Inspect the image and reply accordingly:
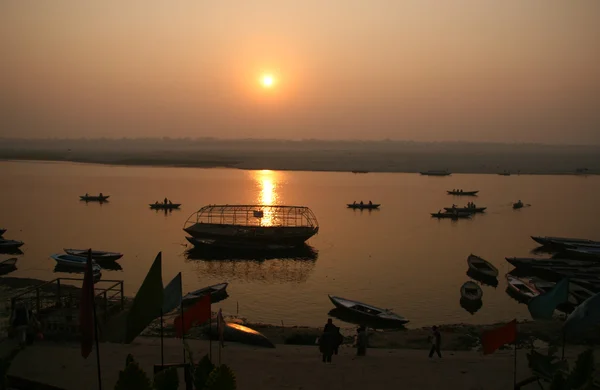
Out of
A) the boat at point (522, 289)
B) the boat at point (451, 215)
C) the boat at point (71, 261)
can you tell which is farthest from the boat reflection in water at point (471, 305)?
the boat at point (451, 215)

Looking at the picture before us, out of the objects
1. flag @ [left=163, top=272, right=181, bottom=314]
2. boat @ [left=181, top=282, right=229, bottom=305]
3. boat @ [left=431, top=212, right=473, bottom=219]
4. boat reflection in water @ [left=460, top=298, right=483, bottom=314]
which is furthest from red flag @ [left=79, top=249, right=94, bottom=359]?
boat @ [left=431, top=212, right=473, bottom=219]

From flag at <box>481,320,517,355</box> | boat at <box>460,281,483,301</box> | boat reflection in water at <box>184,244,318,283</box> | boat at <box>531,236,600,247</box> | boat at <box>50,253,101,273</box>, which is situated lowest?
boat reflection in water at <box>184,244,318,283</box>

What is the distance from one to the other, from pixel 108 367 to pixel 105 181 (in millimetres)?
112647

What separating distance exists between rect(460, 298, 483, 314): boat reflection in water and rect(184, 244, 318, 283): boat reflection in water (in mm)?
10450

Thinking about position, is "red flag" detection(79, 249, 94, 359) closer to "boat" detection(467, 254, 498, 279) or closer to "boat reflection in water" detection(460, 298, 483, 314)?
"boat reflection in water" detection(460, 298, 483, 314)

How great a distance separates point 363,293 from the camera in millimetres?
32406

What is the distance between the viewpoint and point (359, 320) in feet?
87.2

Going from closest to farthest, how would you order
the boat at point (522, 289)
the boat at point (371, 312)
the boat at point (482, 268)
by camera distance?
the boat at point (371, 312), the boat at point (522, 289), the boat at point (482, 268)

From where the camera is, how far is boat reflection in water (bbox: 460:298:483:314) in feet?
95.8

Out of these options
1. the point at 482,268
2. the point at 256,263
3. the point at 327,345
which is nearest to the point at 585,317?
the point at 327,345

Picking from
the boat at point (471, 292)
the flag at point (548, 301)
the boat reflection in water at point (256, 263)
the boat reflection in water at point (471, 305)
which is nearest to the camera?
the flag at point (548, 301)

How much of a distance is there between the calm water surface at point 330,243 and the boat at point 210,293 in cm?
87

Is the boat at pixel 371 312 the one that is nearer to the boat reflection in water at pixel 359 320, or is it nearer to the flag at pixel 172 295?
the boat reflection in water at pixel 359 320

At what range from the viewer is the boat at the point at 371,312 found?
2542 cm
